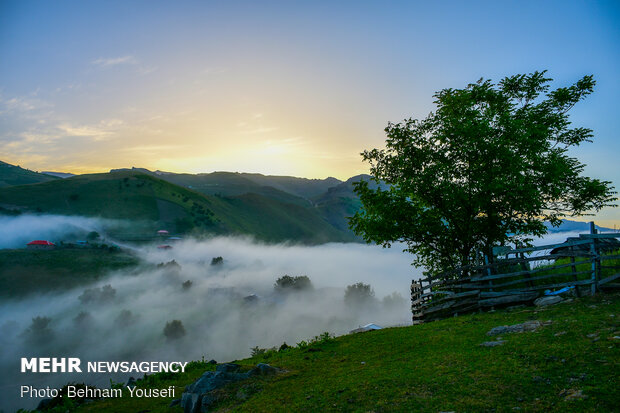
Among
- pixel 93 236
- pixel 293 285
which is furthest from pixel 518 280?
pixel 93 236

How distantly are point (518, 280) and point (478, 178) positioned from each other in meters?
5.18

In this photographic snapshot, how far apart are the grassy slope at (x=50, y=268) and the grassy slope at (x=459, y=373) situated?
360 feet

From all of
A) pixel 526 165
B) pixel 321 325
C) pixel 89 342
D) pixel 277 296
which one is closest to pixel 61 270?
pixel 89 342

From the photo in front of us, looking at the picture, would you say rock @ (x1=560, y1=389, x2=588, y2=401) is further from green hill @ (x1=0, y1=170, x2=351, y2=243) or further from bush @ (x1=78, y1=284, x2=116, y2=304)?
green hill @ (x1=0, y1=170, x2=351, y2=243)

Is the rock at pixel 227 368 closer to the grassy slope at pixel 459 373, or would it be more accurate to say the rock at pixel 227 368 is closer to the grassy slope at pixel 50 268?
the grassy slope at pixel 459 373

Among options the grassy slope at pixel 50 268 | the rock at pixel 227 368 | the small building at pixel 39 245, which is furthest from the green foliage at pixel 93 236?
the rock at pixel 227 368

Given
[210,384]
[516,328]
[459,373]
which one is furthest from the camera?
Answer: [516,328]

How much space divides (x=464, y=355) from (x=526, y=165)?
11895 mm

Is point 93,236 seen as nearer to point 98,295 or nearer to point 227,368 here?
point 98,295

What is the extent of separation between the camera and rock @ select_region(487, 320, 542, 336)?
10609mm

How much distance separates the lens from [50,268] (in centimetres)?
10406

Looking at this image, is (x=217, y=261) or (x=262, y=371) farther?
(x=217, y=261)

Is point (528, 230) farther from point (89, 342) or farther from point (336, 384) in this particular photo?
point (89, 342)

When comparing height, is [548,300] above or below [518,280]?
below
